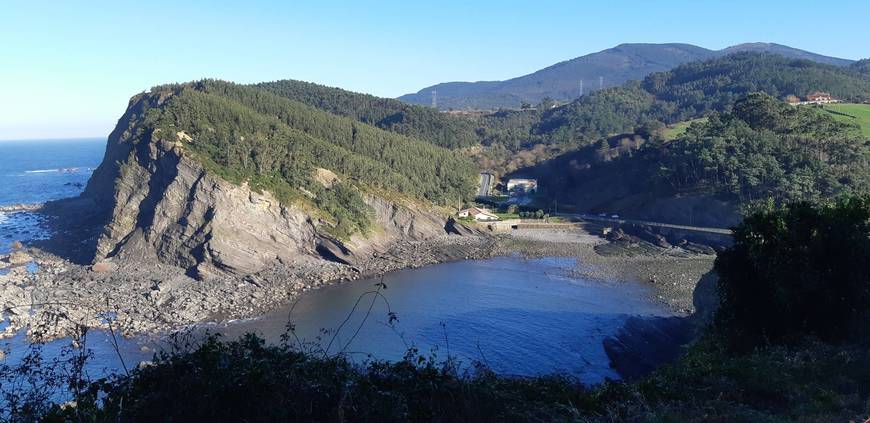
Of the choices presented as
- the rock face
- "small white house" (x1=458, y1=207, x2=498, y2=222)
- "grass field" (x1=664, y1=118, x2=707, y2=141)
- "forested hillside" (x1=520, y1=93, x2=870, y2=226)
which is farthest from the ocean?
"grass field" (x1=664, y1=118, x2=707, y2=141)

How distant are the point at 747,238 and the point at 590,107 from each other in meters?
88.5

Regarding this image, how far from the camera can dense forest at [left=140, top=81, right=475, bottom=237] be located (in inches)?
1300

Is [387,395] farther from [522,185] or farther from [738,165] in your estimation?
[522,185]

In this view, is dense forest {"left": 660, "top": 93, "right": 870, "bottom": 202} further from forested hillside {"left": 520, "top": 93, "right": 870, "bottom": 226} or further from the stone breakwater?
the stone breakwater

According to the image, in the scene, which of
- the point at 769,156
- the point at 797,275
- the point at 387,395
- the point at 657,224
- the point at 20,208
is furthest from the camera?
the point at 20,208

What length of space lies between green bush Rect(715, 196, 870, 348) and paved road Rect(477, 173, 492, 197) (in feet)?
148

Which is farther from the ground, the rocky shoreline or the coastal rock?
the coastal rock

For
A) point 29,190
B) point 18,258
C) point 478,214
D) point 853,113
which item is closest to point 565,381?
point 18,258

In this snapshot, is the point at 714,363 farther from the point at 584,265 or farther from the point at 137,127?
the point at 137,127

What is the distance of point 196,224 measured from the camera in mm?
28312

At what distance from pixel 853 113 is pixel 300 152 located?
175ft

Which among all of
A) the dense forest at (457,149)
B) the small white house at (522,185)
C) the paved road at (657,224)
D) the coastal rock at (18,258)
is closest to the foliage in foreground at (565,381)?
the paved road at (657,224)

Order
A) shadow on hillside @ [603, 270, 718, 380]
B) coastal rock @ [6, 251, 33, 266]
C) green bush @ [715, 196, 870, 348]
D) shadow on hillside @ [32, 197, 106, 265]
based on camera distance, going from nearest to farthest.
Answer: green bush @ [715, 196, 870, 348], shadow on hillside @ [603, 270, 718, 380], coastal rock @ [6, 251, 33, 266], shadow on hillside @ [32, 197, 106, 265]

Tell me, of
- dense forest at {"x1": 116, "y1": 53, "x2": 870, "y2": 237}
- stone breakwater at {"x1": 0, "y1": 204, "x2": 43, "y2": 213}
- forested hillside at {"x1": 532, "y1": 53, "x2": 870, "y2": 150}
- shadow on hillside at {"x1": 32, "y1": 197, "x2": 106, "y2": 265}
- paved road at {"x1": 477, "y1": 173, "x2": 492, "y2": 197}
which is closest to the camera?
shadow on hillside at {"x1": 32, "y1": 197, "x2": 106, "y2": 265}
